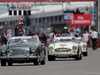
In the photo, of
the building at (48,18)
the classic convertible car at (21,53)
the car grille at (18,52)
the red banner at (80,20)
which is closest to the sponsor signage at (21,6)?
the red banner at (80,20)

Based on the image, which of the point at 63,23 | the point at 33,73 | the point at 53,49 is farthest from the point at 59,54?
the point at 63,23

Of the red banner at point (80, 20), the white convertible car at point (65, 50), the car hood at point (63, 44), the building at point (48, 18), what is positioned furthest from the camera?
the building at point (48, 18)

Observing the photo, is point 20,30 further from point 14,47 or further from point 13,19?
point 13,19

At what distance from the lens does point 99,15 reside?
61.9 m

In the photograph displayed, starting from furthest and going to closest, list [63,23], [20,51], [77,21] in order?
[63,23] → [77,21] → [20,51]

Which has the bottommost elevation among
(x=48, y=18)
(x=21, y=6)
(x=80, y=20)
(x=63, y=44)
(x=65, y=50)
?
(x=48, y=18)

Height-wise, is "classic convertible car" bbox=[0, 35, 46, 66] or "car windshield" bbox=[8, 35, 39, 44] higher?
"car windshield" bbox=[8, 35, 39, 44]

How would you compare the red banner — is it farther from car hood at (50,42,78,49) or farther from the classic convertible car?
the classic convertible car

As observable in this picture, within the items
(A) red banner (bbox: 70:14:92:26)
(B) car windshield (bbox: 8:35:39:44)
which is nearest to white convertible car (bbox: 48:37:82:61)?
(B) car windshield (bbox: 8:35:39:44)

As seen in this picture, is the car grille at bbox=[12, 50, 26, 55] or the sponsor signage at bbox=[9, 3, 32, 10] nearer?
the car grille at bbox=[12, 50, 26, 55]

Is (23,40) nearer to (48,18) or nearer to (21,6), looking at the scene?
(21,6)

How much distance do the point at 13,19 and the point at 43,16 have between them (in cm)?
1507

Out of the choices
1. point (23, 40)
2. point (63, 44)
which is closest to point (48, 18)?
point (63, 44)

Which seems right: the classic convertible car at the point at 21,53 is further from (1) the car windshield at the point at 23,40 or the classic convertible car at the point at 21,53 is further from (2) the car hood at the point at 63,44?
(2) the car hood at the point at 63,44
